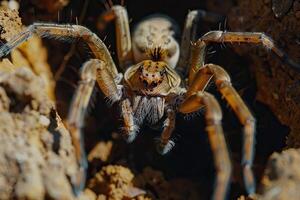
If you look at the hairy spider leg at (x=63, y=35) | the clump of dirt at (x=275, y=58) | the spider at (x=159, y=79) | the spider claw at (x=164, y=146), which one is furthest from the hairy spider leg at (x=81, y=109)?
the clump of dirt at (x=275, y=58)

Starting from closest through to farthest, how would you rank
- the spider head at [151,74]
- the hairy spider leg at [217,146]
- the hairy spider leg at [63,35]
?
the hairy spider leg at [217,146]
the hairy spider leg at [63,35]
the spider head at [151,74]

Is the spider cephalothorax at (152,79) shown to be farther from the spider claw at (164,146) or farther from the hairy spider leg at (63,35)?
the spider claw at (164,146)

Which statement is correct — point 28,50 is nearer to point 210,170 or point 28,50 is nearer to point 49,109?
point 49,109

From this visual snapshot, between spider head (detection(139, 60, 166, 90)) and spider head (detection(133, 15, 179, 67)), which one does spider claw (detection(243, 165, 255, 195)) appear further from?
Result: spider head (detection(133, 15, 179, 67))

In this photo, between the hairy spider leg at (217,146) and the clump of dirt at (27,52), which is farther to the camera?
the clump of dirt at (27,52)

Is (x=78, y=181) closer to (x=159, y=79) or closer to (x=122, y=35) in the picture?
(x=159, y=79)

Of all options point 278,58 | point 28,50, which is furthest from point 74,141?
point 278,58

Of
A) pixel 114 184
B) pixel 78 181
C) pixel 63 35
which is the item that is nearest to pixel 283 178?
pixel 78 181
